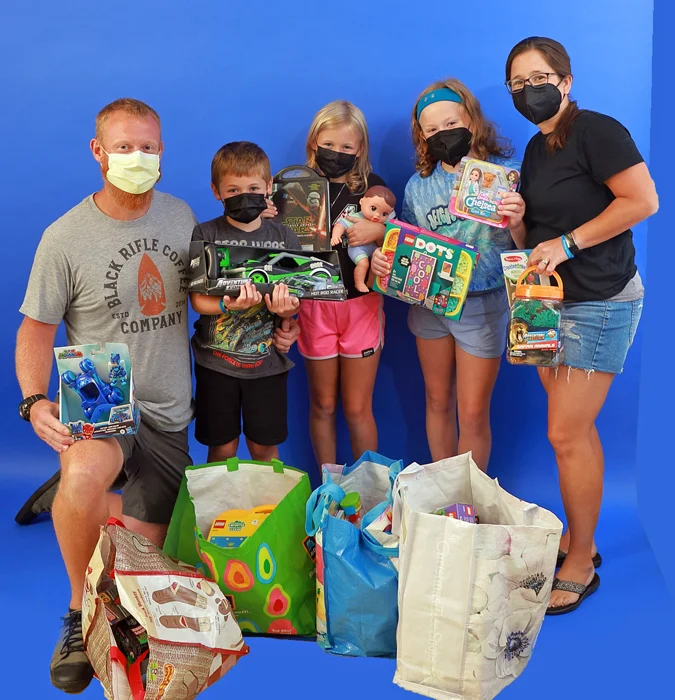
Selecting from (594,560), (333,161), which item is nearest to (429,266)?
(333,161)

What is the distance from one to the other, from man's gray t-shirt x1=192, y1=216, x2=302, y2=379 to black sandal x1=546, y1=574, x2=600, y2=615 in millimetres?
1162

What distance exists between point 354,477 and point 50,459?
1.64m

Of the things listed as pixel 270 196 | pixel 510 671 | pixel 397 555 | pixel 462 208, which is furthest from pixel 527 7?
pixel 510 671

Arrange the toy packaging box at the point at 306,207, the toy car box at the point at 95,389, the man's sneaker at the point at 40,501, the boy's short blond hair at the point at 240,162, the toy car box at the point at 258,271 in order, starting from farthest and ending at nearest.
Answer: the man's sneaker at the point at 40,501, the toy packaging box at the point at 306,207, the boy's short blond hair at the point at 240,162, the toy car box at the point at 258,271, the toy car box at the point at 95,389

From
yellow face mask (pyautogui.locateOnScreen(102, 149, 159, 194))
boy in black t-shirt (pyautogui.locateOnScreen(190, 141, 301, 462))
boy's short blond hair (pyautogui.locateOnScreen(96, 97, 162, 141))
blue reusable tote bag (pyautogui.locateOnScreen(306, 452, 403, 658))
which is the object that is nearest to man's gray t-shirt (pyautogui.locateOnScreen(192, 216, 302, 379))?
boy in black t-shirt (pyautogui.locateOnScreen(190, 141, 301, 462))

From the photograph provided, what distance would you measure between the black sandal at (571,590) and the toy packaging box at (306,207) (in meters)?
1.36

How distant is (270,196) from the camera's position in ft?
9.21

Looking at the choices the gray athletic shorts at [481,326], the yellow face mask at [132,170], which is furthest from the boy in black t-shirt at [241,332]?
the gray athletic shorts at [481,326]

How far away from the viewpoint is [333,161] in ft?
9.45

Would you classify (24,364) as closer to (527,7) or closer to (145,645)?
(145,645)

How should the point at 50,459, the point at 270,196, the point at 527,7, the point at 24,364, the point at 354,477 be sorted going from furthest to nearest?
the point at 50,459 → the point at 527,7 → the point at 270,196 → the point at 354,477 → the point at 24,364

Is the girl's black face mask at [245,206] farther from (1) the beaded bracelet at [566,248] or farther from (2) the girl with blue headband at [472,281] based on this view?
(1) the beaded bracelet at [566,248]

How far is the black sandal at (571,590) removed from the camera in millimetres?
2609

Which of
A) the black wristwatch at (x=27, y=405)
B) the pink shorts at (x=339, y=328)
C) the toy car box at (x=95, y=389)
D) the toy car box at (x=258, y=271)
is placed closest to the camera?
the toy car box at (x=95, y=389)
